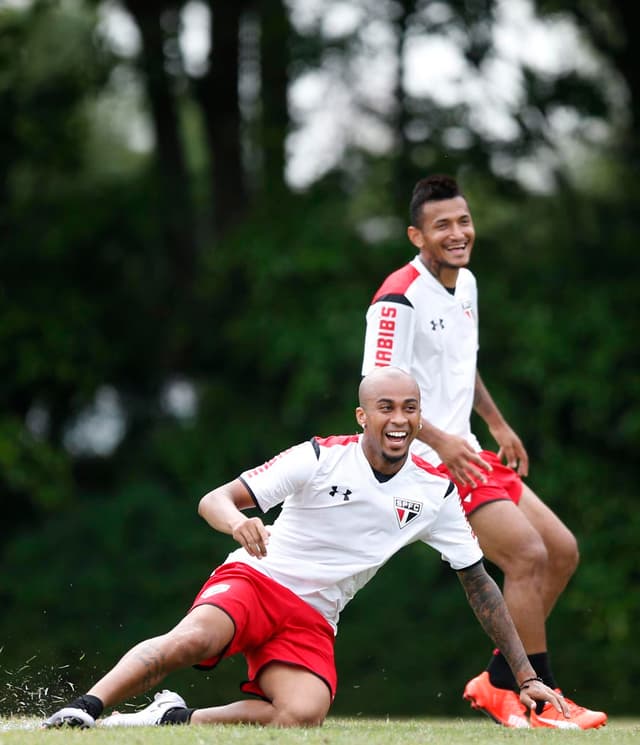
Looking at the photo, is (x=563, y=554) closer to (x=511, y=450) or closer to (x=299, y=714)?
(x=511, y=450)

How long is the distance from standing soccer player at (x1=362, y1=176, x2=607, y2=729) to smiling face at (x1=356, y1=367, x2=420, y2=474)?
18.2 inches

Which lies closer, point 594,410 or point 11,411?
point 594,410

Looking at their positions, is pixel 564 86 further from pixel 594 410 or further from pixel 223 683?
pixel 223 683

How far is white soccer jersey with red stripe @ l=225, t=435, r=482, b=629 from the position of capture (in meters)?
5.57

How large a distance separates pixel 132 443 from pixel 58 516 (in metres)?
1.93

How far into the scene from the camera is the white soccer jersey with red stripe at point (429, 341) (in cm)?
611

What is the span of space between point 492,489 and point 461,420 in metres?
0.37

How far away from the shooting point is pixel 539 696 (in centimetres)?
557

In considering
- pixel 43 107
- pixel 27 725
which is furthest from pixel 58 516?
pixel 27 725

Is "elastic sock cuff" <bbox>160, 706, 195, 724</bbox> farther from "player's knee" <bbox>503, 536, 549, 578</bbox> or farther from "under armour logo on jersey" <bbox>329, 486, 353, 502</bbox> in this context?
"player's knee" <bbox>503, 536, 549, 578</bbox>

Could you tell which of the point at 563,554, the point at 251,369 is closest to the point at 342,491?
the point at 563,554

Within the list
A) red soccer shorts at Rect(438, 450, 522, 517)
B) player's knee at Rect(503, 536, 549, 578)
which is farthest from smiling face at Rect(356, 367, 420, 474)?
player's knee at Rect(503, 536, 549, 578)

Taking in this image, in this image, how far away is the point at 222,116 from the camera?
1875 cm

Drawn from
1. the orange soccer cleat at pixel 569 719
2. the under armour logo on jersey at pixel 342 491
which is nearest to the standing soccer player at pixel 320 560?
the under armour logo on jersey at pixel 342 491
